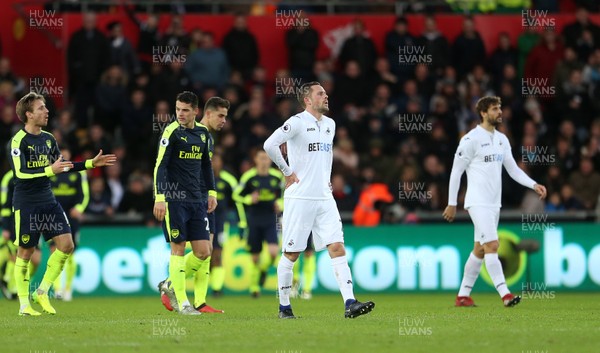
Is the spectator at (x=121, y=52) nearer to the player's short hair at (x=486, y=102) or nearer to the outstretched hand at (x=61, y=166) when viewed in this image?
the player's short hair at (x=486, y=102)

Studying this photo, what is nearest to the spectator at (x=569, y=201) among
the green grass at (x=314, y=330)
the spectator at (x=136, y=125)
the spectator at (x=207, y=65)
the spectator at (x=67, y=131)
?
the green grass at (x=314, y=330)

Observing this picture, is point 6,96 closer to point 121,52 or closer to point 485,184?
point 121,52

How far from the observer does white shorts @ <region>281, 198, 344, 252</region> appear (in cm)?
1341

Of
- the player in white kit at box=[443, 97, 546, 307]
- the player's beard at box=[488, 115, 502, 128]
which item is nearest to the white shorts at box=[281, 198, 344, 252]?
the player in white kit at box=[443, 97, 546, 307]

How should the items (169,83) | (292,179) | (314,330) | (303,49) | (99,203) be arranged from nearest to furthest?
(314,330)
(292,179)
(99,203)
(169,83)
(303,49)

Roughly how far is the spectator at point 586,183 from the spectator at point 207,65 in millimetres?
7277

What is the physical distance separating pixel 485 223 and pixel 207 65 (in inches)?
393

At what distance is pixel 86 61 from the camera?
24203mm

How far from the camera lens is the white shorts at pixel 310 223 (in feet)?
44.0

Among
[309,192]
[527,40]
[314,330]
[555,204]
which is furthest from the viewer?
[527,40]

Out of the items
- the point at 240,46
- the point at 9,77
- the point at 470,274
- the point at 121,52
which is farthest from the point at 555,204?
the point at 9,77

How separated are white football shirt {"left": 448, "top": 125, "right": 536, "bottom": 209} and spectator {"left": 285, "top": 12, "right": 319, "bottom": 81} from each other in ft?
30.0

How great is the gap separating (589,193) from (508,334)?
41.8ft

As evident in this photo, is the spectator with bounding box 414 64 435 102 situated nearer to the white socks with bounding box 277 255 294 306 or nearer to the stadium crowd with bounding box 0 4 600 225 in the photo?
the stadium crowd with bounding box 0 4 600 225
